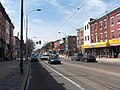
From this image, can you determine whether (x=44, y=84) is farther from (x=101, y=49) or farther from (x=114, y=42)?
(x=101, y=49)

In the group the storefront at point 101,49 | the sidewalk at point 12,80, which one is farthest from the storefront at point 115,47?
the sidewalk at point 12,80

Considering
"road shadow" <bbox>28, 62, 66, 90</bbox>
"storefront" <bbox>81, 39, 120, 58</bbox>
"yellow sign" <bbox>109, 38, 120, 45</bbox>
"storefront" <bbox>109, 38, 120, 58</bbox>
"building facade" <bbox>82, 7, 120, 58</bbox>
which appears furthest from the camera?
"building facade" <bbox>82, 7, 120, 58</bbox>

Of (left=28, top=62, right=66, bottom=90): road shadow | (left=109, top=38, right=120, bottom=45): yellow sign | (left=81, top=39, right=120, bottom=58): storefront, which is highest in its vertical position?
(left=109, top=38, right=120, bottom=45): yellow sign

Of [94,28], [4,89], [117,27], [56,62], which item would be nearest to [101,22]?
[94,28]

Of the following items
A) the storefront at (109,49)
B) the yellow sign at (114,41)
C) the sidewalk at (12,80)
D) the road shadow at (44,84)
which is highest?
the yellow sign at (114,41)

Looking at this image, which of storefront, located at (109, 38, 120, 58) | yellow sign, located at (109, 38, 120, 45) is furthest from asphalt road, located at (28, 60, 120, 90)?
storefront, located at (109, 38, 120, 58)

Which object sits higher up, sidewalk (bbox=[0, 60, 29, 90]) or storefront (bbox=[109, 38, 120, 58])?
storefront (bbox=[109, 38, 120, 58])

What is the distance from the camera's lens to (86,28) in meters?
81.4

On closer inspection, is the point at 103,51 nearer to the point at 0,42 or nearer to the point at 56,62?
the point at 56,62

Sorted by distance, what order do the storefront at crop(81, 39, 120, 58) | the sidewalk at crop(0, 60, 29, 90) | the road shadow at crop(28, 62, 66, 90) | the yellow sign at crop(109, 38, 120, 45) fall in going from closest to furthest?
the sidewalk at crop(0, 60, 29, 90)
the road shadow at crop(28, 62, 66, 90)
the yellow sign at crop(109, 38, 120, 45)
the storefront at crop(81, 39, 120, 58)

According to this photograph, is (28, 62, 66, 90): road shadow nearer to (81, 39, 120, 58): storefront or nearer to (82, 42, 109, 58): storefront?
(81, 39, 120, 58): storefront

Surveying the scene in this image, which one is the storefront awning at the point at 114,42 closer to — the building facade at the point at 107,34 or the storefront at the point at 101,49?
the building facade at the point at 107,34

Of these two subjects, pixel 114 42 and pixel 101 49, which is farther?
pixel 101 49

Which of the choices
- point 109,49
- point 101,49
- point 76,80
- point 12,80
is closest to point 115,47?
point 109,49
